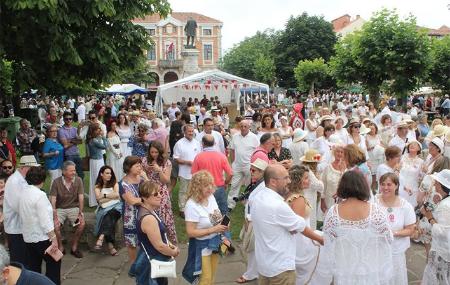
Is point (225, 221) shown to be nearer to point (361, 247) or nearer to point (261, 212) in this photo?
point (261, 212)

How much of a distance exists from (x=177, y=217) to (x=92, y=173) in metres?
1.91

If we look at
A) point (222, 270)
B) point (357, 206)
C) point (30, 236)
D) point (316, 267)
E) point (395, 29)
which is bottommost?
point (222, 270)

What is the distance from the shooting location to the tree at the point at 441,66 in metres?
29.7

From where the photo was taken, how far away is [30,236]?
5.39 m

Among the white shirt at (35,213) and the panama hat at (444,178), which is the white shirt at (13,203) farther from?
the panama hat at (444,178)

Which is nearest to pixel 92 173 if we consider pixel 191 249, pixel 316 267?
pixel 191 249

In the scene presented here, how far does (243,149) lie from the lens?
9.40 m

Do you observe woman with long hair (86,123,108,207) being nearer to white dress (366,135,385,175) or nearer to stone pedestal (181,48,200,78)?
white dress (366,135,385,175)

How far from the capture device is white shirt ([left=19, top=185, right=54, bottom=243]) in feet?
17.3

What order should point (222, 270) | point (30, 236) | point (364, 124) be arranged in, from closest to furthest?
point (30, 236) < point (222, 270) < point (364, 124)

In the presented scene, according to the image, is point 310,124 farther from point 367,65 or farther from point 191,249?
point 367,65

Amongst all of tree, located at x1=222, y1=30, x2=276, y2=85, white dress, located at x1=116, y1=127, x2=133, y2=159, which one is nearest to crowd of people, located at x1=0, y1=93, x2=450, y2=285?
white dress, located at x1=116, y1=127, x2=133, y2=159

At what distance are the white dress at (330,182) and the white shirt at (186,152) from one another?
2716 mm

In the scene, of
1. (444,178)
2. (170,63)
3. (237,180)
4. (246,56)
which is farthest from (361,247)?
(246,56)
